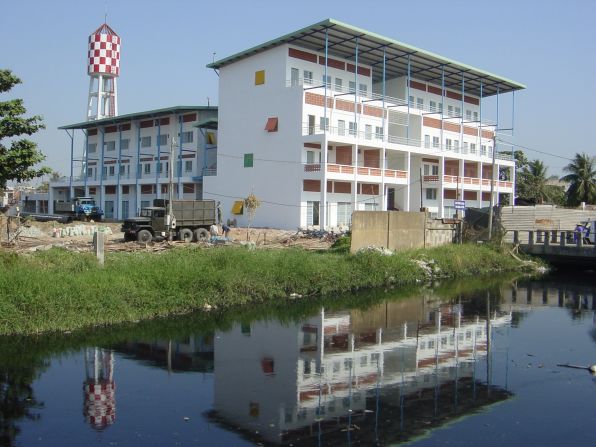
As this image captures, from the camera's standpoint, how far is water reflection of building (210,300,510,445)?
8.93m

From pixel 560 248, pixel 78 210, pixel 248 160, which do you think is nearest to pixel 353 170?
pixel 248 160

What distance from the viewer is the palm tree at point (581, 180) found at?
6272cm

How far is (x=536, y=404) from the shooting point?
9.92 metres

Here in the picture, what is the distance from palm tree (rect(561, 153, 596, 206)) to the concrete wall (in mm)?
36991

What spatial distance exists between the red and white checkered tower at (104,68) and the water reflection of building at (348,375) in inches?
2158

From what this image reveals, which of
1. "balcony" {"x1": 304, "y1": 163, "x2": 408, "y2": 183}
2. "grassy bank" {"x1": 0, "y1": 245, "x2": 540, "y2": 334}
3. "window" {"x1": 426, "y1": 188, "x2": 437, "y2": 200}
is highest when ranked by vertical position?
"balcony" {"x1": 304, "y1": 163, "x2": 408, "y2": 183}

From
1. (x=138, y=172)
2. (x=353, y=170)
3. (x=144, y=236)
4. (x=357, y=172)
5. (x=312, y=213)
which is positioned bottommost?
(x=144, y=236)

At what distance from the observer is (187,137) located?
5384 cm

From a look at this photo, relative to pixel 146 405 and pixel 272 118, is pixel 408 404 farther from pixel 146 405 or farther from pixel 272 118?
pixel 272 118

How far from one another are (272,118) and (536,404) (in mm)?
36198

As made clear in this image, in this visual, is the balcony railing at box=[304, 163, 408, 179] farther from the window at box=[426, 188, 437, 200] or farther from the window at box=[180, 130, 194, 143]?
the window at box=[180, 130, 194, 143]

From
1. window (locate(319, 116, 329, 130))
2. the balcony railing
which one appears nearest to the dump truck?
the balcony railing

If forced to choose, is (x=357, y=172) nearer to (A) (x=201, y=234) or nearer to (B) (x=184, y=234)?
(A) (x=201, y=234)

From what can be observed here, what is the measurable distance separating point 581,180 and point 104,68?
5212 cm
